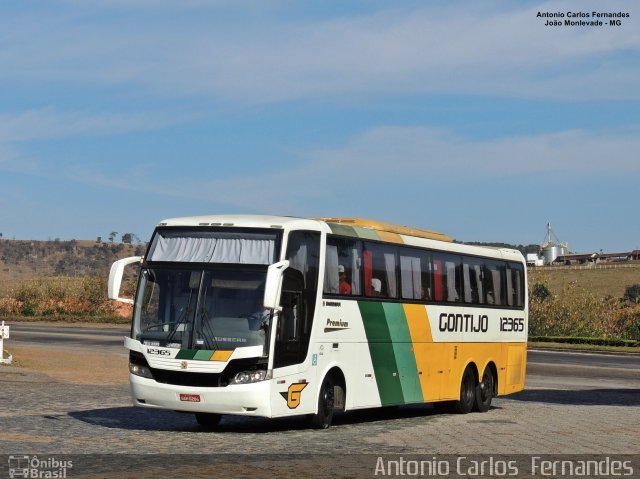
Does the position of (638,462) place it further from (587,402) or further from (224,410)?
(587,402)

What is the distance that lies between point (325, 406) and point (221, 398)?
221 centimetres

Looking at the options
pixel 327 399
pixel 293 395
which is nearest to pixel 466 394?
pixel 327 399

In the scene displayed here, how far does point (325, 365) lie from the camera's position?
19.1 meters

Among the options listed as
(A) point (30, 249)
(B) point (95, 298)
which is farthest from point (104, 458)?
(A) point (30, 249)

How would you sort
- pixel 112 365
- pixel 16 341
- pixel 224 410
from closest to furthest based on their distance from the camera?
pixel 224 410, pixel 112 365, pixel 16 341

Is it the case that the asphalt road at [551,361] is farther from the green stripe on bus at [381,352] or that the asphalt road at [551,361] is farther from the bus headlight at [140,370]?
the bus headlight at [140,370]

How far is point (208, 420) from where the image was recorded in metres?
19.4

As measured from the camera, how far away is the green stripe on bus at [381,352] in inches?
808

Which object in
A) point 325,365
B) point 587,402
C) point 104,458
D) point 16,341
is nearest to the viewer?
point 104,458

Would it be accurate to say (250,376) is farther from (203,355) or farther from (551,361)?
(551,361)

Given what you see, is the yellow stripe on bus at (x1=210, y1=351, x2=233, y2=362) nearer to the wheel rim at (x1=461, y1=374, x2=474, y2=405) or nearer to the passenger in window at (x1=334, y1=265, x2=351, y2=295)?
the passenger in window at (x1=334, y1=265, x2=351, y2=295)

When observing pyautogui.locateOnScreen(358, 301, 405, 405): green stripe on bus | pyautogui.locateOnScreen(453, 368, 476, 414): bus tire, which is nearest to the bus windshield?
pyautogui.locateOnScreen(358, 301, 405, 405): green stripe on bus

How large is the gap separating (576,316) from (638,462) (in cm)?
5077

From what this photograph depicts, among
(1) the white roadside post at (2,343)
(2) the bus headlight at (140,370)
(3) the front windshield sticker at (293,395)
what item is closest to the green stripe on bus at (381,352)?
(3) the front windshield sticker at (293,395)
